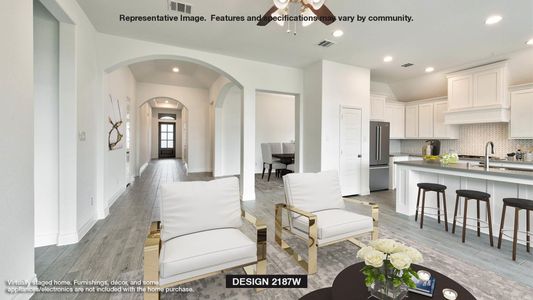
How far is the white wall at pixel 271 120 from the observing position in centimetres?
844

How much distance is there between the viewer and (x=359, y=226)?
7.63ft

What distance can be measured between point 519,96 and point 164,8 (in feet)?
20.9

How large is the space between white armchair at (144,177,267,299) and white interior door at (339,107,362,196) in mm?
3494

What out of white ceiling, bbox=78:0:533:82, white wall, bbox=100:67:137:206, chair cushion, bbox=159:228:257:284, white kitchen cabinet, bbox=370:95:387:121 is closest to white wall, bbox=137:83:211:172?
white wall, bbox=100:67:137:206

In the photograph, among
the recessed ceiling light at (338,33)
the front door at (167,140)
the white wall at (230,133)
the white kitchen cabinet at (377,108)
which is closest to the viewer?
the recessed ceiling light at (338,33)

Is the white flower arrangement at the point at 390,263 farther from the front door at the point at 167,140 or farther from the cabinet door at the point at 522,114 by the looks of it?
the front door at the point at 167,140

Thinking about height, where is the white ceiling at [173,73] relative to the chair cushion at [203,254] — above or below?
above

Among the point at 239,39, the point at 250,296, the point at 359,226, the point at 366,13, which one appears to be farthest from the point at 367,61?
the point at 250,296

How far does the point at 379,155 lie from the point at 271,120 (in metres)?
4.30

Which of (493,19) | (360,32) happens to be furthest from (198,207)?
(493,19)

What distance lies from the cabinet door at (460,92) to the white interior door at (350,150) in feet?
7.05

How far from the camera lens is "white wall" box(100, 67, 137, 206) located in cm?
390

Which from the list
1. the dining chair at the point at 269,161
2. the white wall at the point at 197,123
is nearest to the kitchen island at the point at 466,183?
the dining chair at the point at 269,161

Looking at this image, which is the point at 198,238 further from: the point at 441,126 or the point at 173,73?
the point at 441,126
